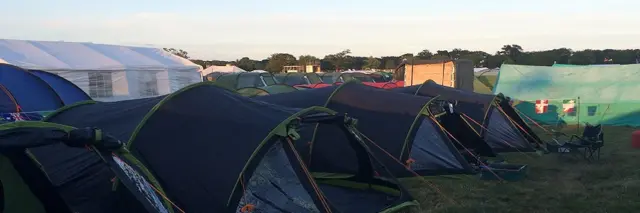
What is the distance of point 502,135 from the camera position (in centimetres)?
1147

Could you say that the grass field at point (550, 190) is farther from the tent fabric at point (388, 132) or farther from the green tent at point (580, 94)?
the green tent at point (580, 94)

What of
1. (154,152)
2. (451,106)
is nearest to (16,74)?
(154,152)

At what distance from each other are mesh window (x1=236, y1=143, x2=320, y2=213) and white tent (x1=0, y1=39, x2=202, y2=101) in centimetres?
1250

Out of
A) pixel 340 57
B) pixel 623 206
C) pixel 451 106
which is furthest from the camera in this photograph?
pixel 340 57

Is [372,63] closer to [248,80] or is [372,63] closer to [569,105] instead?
[248,80]

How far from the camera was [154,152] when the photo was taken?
244 inches

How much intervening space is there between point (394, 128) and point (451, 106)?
1.66 metres

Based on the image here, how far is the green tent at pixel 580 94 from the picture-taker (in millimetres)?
15516

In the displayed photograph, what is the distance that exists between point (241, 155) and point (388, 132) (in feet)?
11.6

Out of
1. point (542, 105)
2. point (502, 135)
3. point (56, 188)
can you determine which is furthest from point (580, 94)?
point (56, 188)

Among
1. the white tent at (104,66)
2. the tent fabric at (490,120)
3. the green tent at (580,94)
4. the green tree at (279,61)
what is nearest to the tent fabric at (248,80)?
the white tent at (104,66)

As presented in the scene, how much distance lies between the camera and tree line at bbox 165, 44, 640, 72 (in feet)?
160

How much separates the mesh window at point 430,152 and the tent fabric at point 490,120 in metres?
2.07

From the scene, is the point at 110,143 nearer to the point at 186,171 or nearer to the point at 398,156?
the point at 186,171
